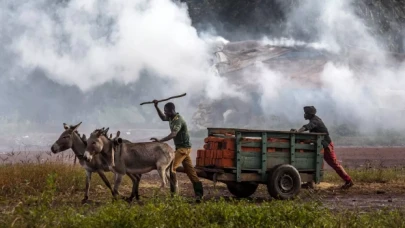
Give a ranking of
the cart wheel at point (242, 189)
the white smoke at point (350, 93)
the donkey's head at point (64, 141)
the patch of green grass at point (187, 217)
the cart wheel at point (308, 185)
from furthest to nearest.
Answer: the white smoke at point (350, 93) → the cart wheel at point (308, 185) → the cart wheel at point (242, 189) → the donkey's head at point (64, 141) → the patch of green grass at point (187, 217)

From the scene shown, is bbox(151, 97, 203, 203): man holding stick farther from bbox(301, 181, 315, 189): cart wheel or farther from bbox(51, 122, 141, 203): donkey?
bbox(301, 181, 315, 189): cart wheel

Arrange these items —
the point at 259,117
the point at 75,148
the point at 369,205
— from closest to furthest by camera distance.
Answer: the point at 369,205
the point at 75,148
the point at 259,117

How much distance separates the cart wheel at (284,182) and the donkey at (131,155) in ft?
7.35

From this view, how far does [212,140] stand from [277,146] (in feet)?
5.04

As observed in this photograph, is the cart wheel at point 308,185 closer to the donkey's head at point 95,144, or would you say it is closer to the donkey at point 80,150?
the donkey at point 80,150

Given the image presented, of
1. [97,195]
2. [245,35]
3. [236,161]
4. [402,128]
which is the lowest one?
[97,195]

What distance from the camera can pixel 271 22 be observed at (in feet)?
227

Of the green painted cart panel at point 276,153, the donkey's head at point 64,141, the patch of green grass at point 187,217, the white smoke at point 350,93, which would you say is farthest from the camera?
the white smoke at point 350,93

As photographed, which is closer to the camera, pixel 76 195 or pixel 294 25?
pixel 76 195

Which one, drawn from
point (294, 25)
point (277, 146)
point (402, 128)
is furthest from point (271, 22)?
point (277, 146)

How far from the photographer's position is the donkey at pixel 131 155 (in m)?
14.1

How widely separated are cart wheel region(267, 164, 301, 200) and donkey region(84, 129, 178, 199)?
7.35ft

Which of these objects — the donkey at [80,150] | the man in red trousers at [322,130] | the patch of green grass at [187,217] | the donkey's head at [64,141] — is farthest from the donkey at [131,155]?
the man in red trousers at [322,130]

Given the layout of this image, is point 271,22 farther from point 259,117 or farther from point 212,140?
point 212,140
